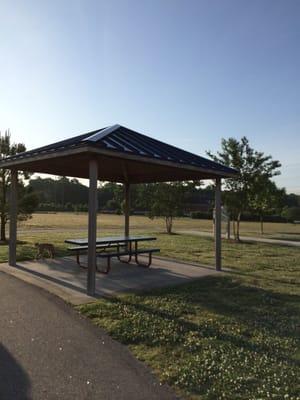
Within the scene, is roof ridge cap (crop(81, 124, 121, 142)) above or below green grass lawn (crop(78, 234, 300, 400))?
above

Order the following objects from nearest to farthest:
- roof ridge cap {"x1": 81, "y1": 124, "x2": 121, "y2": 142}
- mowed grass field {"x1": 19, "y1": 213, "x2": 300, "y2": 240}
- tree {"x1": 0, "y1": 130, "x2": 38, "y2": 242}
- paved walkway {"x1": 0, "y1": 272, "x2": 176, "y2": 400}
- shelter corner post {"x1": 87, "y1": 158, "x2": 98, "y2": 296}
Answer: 1. paved walkway {"x1": 0, "y1": 272, "x2": 176, "y2": 400}
2. roof ridge cap {"x1": 81, "y1": 124, "x2": 121, "y2": 142}
3. shelter corner post {"x1": 87, "y1": 158, "x2": 98, "y2": 296}
4. tree {"x1": 0, "y1": 130, "x2": 38, "y2": 242}
5. mowed grass field {"x1": 19, "y1": 213, "x2": 300, "y2": 240}

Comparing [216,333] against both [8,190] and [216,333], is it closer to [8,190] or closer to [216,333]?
[216,333]

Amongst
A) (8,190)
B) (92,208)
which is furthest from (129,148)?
(8,190)

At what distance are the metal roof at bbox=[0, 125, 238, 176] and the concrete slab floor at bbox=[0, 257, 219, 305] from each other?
2679 mm

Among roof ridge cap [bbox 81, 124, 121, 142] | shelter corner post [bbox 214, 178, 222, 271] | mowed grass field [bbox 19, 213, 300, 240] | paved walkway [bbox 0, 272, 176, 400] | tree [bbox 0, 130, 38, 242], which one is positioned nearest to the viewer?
paved walkway [bbox 0, 272, 176, 400]

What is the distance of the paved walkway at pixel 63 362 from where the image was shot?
338 centimetres

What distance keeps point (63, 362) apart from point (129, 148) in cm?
458

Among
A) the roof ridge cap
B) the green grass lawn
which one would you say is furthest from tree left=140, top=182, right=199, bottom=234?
the green grass lawn

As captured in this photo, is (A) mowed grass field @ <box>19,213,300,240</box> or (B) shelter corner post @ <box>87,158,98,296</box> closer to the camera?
(B) shelter corner post @ <box>87,158,98,296</box>

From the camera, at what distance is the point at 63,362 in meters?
3.98

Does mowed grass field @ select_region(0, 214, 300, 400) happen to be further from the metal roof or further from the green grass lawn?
the metal roof

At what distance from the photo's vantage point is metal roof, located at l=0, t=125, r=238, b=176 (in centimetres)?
711

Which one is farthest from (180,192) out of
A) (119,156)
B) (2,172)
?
(119,156)

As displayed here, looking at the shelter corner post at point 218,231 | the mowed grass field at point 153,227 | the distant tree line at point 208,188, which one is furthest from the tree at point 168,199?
the shelter corner post at point 218,231
